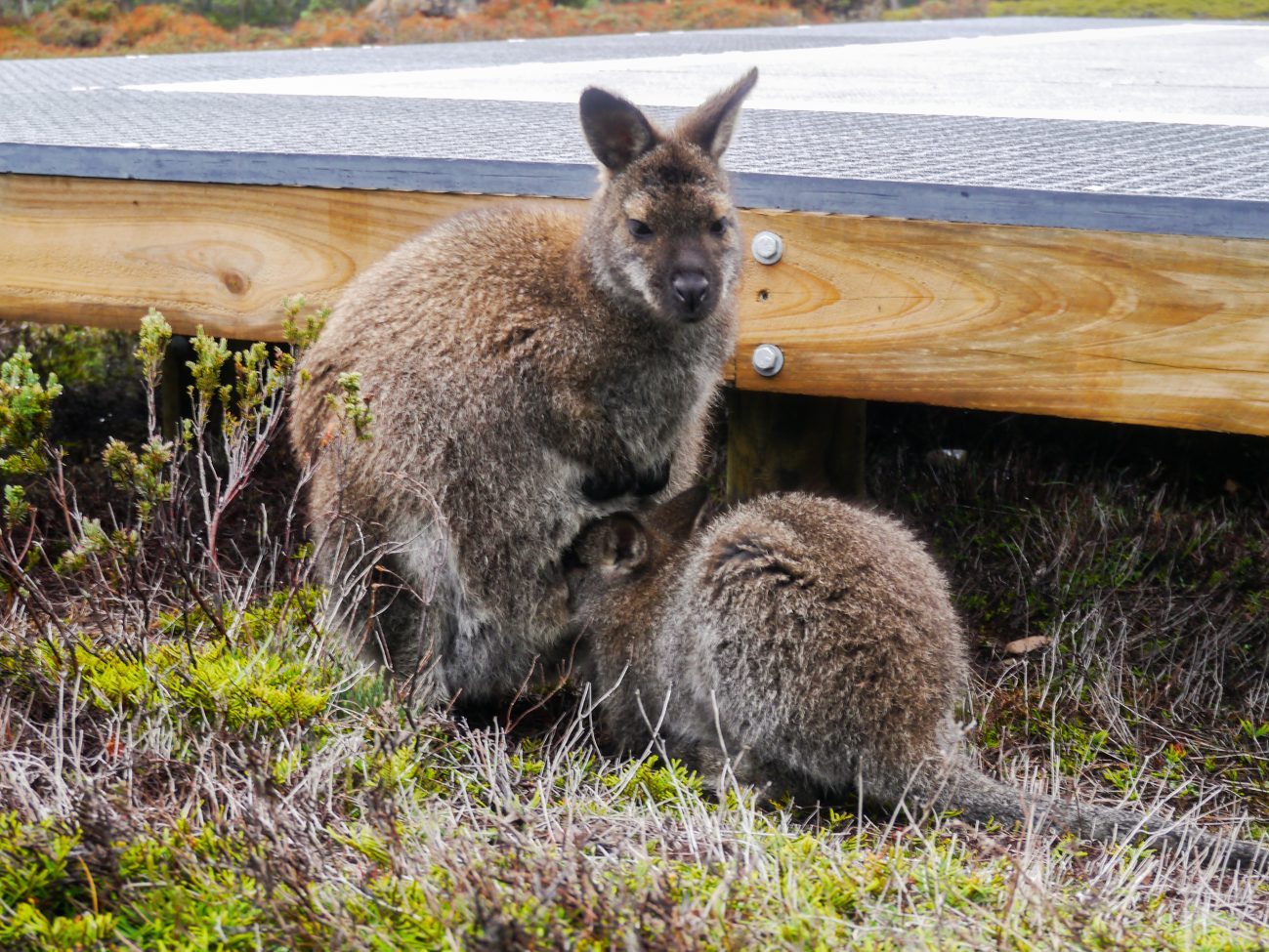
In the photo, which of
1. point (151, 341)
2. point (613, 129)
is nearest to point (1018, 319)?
point (613, 129)

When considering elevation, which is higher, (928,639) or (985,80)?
(985,80)

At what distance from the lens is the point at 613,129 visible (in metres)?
3.78

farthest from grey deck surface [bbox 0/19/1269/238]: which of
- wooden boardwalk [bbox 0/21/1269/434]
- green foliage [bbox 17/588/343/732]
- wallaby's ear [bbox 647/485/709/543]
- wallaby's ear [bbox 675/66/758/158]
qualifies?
green foliage [bbox 17/588/343/732]

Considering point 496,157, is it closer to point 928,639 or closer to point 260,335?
point 260,335

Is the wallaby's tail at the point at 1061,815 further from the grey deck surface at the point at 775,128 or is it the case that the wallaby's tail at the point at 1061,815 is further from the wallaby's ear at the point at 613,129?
the wallaby's ear at the point at 613,129

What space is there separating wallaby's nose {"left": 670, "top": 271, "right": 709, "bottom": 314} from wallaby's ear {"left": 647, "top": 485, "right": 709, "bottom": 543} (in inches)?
23.5

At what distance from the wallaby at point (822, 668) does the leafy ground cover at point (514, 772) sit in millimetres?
112

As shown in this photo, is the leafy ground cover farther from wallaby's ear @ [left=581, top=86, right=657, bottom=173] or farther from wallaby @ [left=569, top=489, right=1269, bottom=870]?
wallaby's ear @ [left=581, top=86, right=657, bottom=173]

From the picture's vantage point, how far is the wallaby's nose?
11.7 feet

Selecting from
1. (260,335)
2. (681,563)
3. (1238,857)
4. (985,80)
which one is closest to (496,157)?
(260,335)

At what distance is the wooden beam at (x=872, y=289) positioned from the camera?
11.4 ft

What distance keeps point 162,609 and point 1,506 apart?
1.23 meters

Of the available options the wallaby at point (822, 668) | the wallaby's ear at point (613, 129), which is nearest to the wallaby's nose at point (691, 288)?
the wallaby's ear at point (613, 129)

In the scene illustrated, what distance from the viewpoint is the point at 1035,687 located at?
421cm
